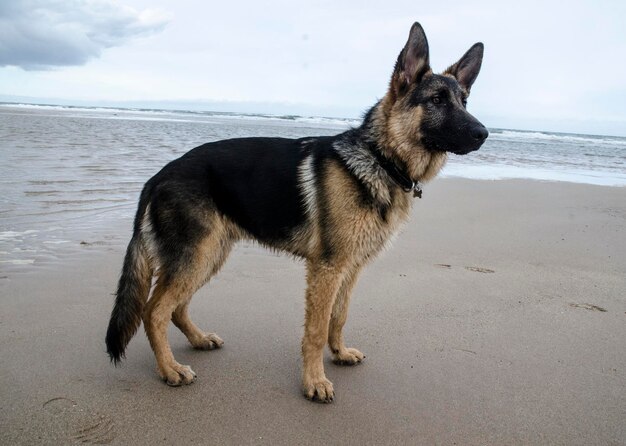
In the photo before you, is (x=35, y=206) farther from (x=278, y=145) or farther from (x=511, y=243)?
(x=511, y=243)

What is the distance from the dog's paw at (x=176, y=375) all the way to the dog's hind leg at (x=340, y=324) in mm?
1088

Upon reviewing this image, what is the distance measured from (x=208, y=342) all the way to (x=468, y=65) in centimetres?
315

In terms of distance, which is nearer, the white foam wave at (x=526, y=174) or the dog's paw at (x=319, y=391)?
the dog's paw at (x=319, y=391)

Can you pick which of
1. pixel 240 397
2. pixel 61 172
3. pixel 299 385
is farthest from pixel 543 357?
pixel 61 172

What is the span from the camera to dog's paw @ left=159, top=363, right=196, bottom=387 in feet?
10.5

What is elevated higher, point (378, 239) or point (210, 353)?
point (378, 239)

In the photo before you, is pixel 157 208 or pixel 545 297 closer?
pixel 157 208

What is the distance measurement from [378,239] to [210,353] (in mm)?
1606

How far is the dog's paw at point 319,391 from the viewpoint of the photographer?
3076 millimetres

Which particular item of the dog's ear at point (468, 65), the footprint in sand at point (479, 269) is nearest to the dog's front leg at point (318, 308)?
the dog's ear at point (468, 65)

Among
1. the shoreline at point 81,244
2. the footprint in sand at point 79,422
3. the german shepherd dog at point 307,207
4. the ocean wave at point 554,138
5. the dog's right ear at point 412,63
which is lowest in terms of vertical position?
the footprint in sand at point 79,422

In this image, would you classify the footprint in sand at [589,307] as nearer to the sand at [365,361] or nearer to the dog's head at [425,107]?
the sand at [365,361]

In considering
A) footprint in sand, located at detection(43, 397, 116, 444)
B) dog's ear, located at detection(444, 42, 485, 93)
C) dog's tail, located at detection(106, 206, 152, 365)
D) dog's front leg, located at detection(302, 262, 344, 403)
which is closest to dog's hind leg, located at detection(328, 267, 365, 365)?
dog's front leg, located at detection(302, 262, 344, 403)

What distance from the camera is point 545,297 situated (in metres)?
4.84
